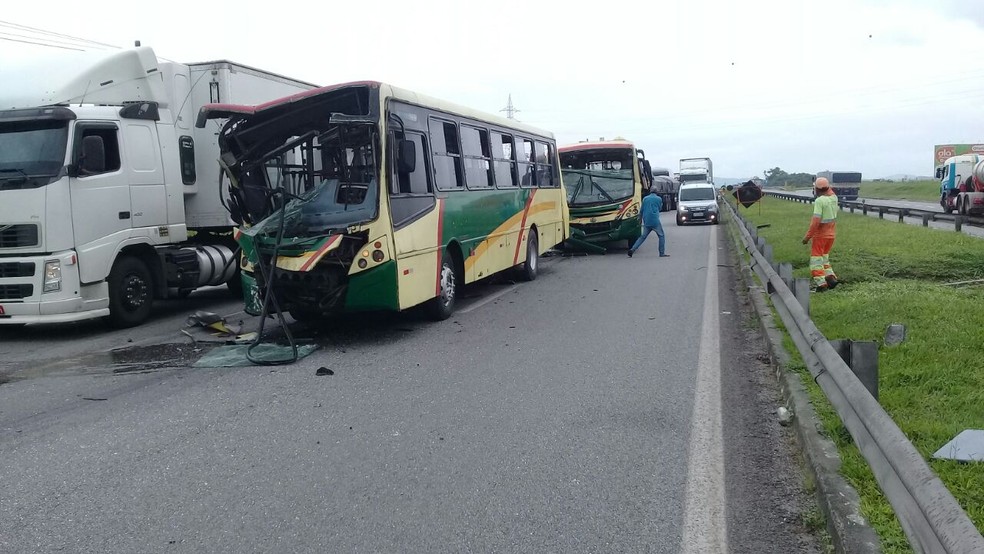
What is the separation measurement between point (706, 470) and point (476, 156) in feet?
28.0

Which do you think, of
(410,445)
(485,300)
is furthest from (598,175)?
(410,445)

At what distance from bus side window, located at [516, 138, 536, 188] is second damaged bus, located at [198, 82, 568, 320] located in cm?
355

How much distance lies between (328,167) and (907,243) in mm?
12816

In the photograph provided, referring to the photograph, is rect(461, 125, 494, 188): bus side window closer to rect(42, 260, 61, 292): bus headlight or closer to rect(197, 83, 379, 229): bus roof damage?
rect(197, 83, 379, 229): bus roof damage

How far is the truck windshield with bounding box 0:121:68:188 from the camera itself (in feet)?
31.3

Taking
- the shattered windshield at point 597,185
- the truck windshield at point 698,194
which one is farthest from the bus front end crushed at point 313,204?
the truck windshield at point 698,194

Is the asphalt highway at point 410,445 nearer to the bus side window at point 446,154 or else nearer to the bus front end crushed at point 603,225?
the bus side window at point 446,154

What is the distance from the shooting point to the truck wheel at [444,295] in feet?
35.2

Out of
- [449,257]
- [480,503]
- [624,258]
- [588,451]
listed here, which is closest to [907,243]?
[624,258]

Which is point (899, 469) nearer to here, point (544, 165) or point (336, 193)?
point (336, 193)

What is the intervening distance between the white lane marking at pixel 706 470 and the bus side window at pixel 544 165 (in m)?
8.63

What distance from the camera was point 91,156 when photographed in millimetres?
9812

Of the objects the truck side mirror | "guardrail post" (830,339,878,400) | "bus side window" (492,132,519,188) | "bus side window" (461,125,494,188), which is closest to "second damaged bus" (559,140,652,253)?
"bus side window" (492,132,519,188)

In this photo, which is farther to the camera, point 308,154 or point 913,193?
point 913,193
